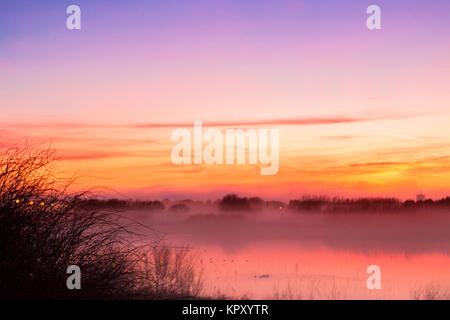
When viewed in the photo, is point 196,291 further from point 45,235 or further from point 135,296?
point 45,235

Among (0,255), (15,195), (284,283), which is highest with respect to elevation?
(15,195)

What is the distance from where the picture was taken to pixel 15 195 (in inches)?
431

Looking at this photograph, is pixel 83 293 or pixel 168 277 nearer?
pixel 83 293

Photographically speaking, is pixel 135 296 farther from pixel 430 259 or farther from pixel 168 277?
pixel 430 259

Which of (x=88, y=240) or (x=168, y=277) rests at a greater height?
(x=88, y=240)

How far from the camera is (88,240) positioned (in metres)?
11.6

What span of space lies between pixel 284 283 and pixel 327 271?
17.8 ft

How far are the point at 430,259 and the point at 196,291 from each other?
24789 millimetres
